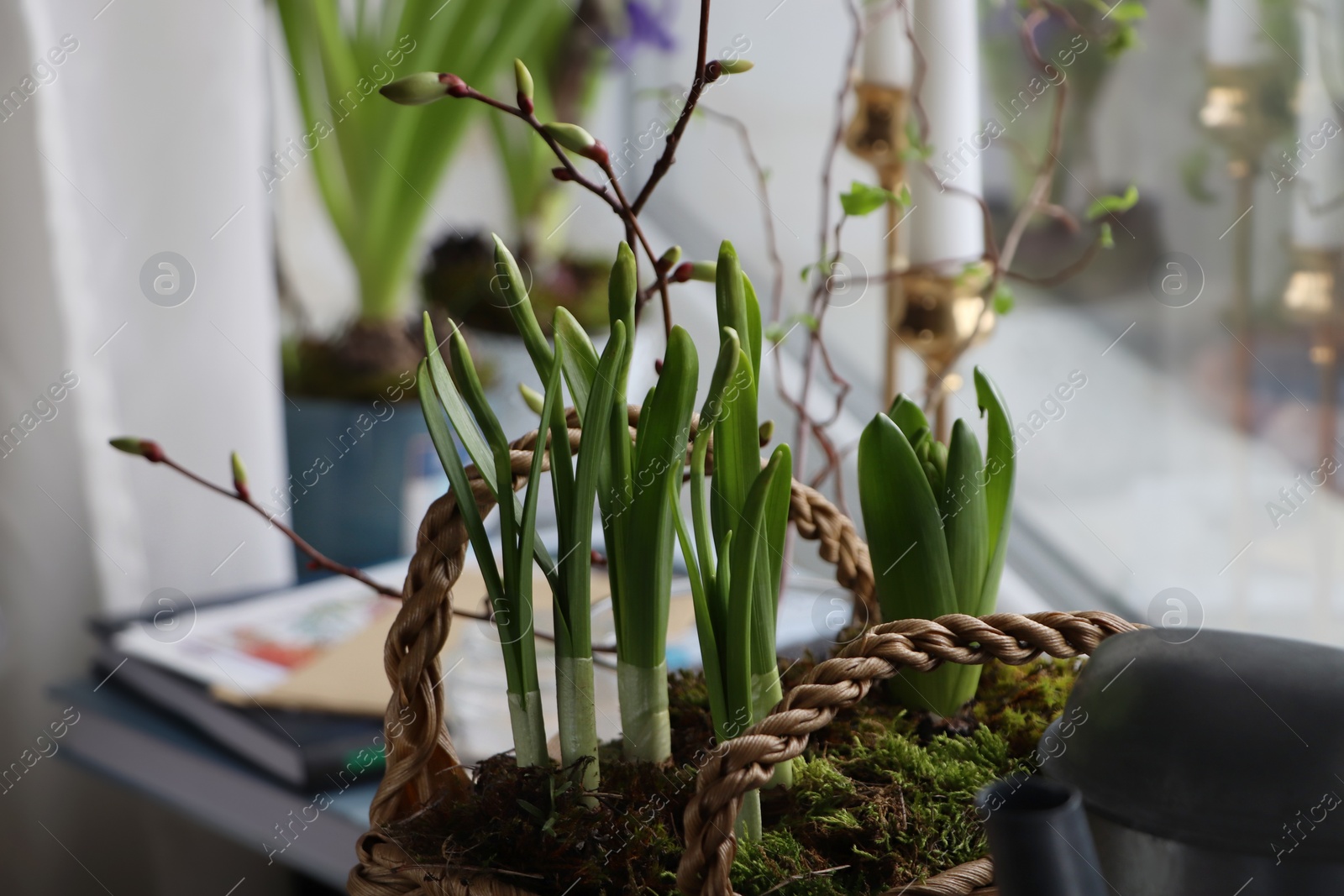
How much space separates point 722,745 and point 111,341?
1.00m

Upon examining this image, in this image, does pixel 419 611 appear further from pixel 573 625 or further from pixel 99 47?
pixel 99 47

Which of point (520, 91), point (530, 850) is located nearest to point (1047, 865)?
point (530, 850)

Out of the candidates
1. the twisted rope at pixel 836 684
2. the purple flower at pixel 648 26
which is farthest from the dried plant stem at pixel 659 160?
the purple flower at pixel 648 26

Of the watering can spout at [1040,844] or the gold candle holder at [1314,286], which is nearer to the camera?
the watering can spout at [1040,844]

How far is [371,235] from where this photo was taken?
1.28m

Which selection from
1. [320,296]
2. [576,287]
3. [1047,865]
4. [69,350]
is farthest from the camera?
[320,296]

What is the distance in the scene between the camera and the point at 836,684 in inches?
12.1

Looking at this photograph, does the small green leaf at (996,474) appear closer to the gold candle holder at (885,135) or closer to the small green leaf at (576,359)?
the small green leaf at (576,359)

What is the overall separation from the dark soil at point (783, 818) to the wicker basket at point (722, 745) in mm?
13

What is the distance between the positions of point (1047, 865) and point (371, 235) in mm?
1182

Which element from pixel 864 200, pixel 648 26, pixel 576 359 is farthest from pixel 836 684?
pixel 648 26

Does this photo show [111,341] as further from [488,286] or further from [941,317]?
[941,317]

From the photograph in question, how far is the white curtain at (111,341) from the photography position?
101 centimetres

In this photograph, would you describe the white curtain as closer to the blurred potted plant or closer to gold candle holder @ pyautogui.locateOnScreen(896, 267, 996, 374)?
the blurred potted plant
